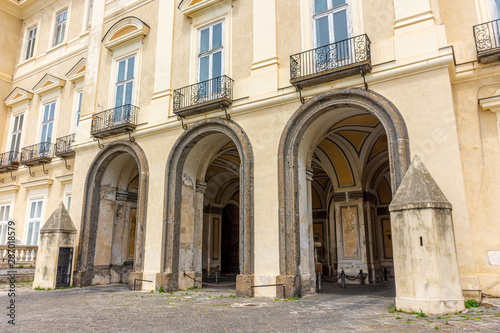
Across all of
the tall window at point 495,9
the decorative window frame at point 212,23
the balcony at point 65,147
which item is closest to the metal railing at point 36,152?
the balcony at point 65,147

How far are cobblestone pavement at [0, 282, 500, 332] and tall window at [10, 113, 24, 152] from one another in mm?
12283

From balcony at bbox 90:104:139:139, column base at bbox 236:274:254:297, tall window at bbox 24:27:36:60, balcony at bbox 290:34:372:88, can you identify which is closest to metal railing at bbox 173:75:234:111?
balcony at bbox 90:104:139:139

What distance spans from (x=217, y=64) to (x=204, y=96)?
3.80 feet

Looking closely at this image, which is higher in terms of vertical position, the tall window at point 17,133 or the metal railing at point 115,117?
the tall window at point 17,133

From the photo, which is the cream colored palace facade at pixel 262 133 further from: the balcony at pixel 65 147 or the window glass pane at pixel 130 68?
the balcony at pixel 65 147

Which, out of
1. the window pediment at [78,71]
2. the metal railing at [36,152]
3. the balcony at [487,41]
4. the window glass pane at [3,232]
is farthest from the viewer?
the window glass pane at [3,232]

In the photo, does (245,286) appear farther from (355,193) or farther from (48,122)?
(48,122)

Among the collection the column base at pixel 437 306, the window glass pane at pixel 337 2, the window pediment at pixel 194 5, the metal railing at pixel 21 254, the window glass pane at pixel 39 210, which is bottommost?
the column base at pixel 437 306

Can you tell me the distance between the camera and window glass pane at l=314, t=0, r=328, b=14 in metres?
11.0

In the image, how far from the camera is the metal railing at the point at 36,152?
18.4 m

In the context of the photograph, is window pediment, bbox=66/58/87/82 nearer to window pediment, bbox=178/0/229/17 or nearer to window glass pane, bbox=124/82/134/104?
window glass pane, bbox=124/82/134/104

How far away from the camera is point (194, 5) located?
521 inches

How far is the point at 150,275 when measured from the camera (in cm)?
1202

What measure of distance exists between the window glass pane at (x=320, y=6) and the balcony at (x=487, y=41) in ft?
12.7
